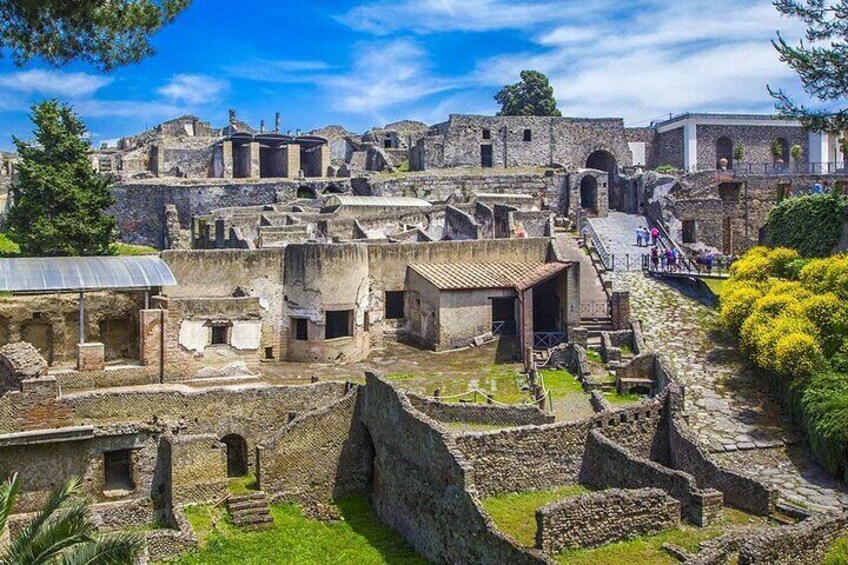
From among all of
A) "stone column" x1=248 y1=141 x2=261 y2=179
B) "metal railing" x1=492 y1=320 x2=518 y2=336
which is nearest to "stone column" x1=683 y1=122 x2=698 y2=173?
"stone column" x1=248 y1=141 x2=261 y2=179

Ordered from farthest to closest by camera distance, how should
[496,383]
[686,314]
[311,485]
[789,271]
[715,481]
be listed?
[686,314]
[789,271]
[496,383]
[311,485]
[715,481]

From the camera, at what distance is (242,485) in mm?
22562

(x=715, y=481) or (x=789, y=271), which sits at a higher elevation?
(x=789, y=271)

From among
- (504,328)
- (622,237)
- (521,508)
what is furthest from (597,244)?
(521,508)

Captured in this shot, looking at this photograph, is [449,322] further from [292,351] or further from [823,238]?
[823,238]

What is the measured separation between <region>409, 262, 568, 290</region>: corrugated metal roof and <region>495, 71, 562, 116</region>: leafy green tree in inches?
1441

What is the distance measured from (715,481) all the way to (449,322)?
507 inches

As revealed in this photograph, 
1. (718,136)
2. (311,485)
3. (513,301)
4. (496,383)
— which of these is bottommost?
(311,485)

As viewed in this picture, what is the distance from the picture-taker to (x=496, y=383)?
26.2m

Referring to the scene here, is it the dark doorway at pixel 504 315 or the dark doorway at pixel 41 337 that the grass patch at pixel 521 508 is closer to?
the dark doorway at pixel 504 315

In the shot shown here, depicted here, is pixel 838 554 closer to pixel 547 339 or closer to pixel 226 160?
pixel 547 339

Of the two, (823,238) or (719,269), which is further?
(719,269)

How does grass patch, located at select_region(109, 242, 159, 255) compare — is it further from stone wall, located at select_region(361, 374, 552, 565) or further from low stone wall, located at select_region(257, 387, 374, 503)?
stone wall, located at select_region(361, 374, 552, 565)

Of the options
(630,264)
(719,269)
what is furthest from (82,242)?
(719,269)
